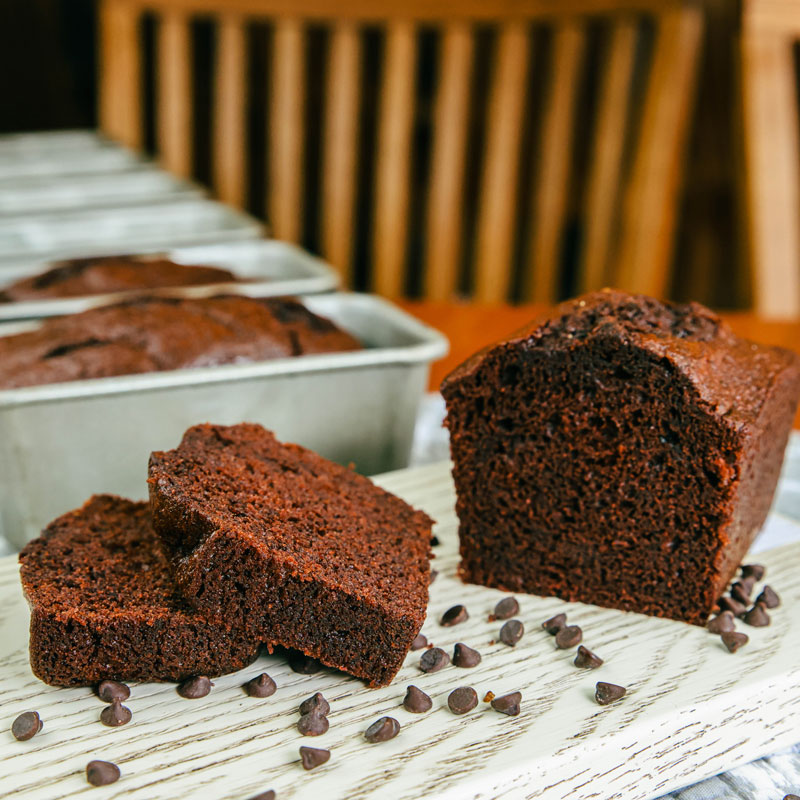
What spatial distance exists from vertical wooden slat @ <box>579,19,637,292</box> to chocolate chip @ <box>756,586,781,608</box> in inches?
90.4

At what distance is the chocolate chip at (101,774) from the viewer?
1115 millimetres

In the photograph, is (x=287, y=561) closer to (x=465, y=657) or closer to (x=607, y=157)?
(x=465, y=657)

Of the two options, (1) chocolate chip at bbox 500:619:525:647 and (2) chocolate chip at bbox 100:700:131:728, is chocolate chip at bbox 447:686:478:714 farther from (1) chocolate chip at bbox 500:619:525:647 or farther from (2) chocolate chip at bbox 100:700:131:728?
(2) chocolate chip at bbox 100:700:131:728

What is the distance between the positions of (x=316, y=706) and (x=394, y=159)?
2.91 metres

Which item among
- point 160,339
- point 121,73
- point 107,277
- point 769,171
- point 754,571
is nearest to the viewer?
point 754,571

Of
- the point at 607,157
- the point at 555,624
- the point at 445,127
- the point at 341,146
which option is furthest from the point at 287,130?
the point at 555,624

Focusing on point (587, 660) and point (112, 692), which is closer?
point (112, 692)

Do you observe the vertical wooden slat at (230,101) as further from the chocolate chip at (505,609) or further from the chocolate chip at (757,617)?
the chocolate chip at (757,617)

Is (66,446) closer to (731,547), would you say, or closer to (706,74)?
(731,547)

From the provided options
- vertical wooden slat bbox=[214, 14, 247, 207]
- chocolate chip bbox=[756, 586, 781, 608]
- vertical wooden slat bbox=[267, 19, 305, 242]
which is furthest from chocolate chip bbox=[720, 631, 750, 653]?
vertical wooden slat bbox=[214, 14, 247, 207]

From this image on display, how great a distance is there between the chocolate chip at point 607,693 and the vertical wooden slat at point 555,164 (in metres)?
2.63

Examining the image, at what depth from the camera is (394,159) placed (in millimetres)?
3842

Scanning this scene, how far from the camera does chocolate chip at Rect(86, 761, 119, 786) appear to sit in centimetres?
112

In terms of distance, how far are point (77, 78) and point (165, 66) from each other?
Result: 8.09 feet
